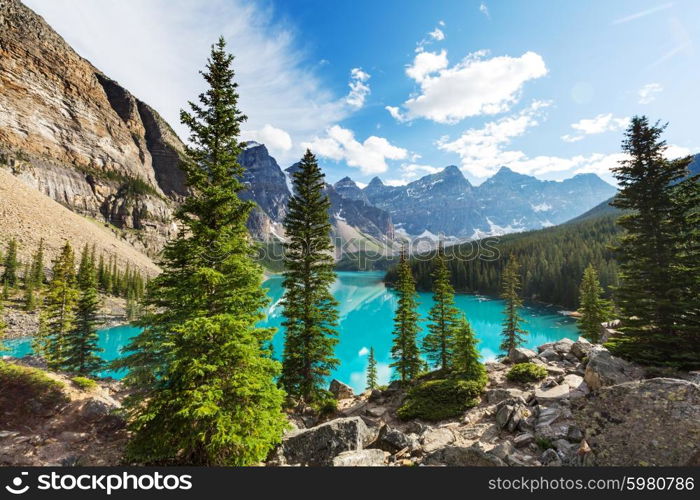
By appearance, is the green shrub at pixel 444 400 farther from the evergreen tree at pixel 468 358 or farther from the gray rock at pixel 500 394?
the evergreen tree at pixel 468 358

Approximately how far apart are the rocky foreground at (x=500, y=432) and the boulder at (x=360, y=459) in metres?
0.03

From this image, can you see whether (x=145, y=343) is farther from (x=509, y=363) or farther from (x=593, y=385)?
(x=509, y=363)

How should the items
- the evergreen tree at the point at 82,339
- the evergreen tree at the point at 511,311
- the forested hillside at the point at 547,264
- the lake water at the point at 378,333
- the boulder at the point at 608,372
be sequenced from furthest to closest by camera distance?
the forested hillside at the point at 547,264, the lake water at the point at 378,333, the evergreen tree at the point at 511,311, the evergreen tree at the point at 82,339, the boulder at the point at 608,372

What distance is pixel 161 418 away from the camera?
8.53 meters

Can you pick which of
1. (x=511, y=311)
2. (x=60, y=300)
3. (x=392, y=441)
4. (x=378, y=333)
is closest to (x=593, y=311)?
(x=511, y=311)

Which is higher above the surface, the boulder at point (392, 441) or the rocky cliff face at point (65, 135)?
the rocky cliff face at point (65, 135)

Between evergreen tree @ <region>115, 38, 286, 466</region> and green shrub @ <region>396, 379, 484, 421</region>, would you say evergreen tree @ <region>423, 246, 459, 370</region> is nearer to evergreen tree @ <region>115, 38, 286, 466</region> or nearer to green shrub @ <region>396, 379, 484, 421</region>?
green shrub @ <region>396, 379, 484, 421</region>

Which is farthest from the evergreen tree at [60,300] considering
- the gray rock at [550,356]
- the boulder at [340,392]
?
the gray rock at [550,356]

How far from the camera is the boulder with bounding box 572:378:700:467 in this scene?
6.73 m

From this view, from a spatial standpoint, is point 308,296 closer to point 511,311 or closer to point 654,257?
point 654,257

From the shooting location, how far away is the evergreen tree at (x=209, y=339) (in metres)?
8.33

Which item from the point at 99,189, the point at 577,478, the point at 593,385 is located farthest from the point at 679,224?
the point at 99,189

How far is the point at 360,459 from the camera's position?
27.8ft

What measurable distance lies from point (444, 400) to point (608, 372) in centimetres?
772
